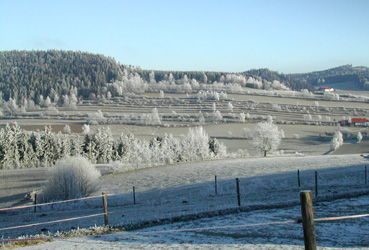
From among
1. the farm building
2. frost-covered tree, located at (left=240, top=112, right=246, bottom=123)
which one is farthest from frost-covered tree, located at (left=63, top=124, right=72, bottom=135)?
the farm building

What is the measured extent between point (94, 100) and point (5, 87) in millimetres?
36240

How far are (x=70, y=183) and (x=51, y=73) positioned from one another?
469 ft

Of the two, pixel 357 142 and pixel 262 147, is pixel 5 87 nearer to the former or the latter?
pixel 262 147

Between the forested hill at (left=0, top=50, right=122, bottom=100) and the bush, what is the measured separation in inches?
4576

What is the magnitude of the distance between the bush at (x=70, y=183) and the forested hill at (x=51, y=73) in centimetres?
11624

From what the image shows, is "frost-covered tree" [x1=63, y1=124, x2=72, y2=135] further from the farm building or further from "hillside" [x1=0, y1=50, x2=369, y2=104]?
the farm building

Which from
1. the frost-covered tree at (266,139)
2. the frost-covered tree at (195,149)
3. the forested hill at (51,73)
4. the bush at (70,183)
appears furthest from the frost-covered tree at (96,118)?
the bush at (70,183)

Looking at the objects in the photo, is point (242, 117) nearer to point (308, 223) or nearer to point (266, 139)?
point (266, 139)

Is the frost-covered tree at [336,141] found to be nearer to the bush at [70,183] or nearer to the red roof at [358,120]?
the red roof at [358,120]

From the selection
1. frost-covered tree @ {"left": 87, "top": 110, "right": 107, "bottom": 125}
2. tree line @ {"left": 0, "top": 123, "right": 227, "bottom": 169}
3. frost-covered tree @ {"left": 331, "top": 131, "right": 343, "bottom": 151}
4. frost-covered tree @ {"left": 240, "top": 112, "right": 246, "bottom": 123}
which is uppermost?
frost-covered tree @ {"left": 87, "top": 110, "right": 107, "bottom": 125}

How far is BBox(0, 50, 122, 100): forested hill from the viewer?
452 feet

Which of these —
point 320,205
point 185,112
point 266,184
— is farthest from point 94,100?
point 320,205

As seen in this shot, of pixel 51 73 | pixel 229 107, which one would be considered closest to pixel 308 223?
pixel 229 107

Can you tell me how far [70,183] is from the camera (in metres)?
28.4
